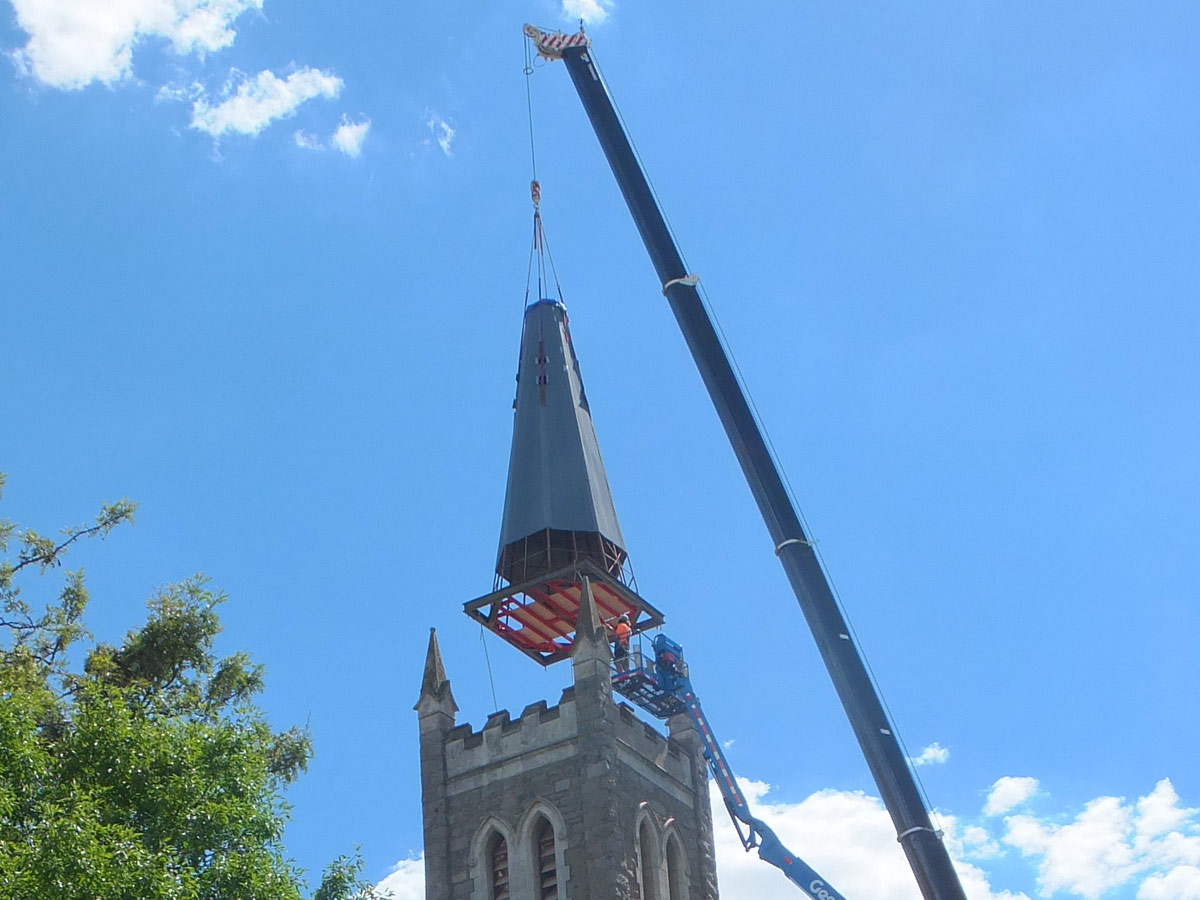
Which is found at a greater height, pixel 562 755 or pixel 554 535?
pixel 554 535

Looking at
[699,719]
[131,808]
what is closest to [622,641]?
[699,719]

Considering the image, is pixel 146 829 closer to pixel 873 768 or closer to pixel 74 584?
pixel 74 584

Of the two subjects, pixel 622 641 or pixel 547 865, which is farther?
pixel 622 641

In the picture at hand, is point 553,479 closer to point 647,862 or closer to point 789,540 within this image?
point 789,540

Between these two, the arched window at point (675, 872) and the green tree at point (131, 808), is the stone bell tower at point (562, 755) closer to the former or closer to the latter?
the arched window at point (675, 872)

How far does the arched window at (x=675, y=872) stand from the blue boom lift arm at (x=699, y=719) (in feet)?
15.3

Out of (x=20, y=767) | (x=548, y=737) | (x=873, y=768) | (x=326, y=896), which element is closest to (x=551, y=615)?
(x=548, y=737)

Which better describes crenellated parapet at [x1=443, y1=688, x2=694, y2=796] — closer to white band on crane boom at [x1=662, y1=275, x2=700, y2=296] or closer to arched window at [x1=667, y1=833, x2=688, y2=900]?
arched window at [x1=667, y1=833, x2=688, y2=900]

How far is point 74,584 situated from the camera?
1383 inches

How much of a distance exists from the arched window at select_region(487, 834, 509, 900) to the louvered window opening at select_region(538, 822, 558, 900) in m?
0.78

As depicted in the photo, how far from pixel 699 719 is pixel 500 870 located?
9.40 metres

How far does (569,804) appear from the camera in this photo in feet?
122

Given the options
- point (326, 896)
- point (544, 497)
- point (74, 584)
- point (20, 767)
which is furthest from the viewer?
point (544, 497)

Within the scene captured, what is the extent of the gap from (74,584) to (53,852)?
13858 millimetres
